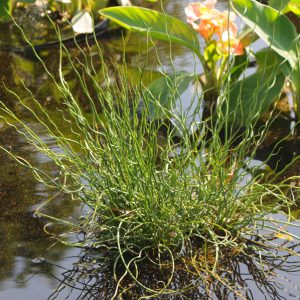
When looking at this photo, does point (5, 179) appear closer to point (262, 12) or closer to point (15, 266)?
point (15, 266)

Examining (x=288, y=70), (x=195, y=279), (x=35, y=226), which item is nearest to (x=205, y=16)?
(x=288, y=70)

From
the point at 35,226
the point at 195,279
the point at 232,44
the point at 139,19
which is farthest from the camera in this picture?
the point at 139,19

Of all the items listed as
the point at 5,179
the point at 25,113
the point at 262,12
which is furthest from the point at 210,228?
the point at 25,113

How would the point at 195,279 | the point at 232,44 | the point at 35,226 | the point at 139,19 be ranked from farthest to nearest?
the point at 139,19
the point at 232,44
the point at 35,226
the point at 195,279

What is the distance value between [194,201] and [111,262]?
0.24 metres

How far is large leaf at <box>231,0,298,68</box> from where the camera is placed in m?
2.49

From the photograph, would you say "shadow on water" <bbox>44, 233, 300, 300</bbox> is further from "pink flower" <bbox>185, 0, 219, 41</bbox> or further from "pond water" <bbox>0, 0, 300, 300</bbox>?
"pink flower" <bbox>185, 0, 219, 41</bbox>

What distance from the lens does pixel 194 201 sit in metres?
1.76

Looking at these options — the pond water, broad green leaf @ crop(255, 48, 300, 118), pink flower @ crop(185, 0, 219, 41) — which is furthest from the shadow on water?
pink flower @ crop(185, 0, 219, 41)

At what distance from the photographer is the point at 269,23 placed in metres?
2.51

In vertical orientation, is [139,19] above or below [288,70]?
above

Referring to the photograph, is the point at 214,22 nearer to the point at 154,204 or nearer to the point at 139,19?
the point at 139,19

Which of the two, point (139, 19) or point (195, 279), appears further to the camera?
point (139, 19)

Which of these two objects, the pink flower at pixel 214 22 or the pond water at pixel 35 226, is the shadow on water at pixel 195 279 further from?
the pink flower at pixel 214 22
